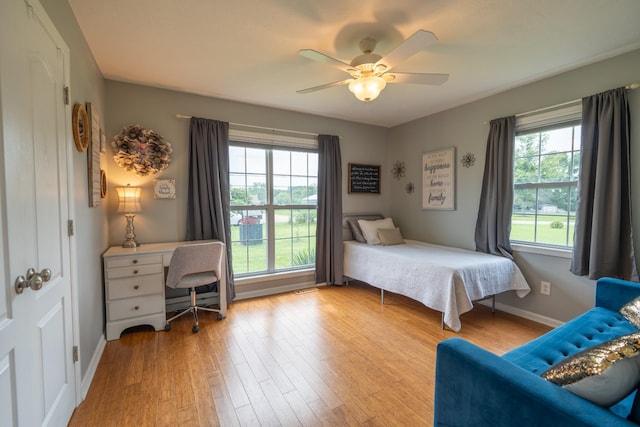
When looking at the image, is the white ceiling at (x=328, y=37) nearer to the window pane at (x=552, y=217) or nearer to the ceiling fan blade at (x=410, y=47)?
the ceiling fan blade at (x=410, y=47)

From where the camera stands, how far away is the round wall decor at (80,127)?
1750 millimetres

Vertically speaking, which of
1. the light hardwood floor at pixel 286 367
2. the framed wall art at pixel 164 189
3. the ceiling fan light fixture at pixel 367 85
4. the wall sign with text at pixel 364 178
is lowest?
the light hardwood floor at pixel 286 367

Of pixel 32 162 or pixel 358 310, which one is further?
pixel 358 310

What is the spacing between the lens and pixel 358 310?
323cm

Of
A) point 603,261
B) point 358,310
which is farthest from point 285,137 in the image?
point 603,261

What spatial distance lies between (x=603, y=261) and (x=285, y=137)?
3.52m

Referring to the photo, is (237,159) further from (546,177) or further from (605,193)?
(605,193)

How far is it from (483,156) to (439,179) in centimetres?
63

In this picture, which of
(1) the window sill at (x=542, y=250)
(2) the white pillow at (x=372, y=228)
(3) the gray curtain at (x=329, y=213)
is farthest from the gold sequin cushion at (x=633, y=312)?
(3) the gray curtain at (x=329, y=213)

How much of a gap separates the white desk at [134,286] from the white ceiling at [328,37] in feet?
5.67

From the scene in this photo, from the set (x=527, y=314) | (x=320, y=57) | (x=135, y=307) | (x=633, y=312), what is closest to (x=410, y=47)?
(x=320, y=57)

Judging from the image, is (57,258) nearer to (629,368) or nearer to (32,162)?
(32,162)

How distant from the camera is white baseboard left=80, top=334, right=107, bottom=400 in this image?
5.96 ft

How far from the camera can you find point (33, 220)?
121 centimetres
